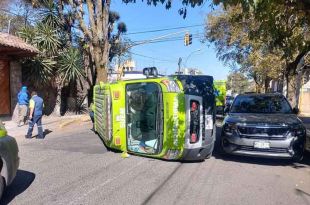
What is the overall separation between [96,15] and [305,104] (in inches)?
1011

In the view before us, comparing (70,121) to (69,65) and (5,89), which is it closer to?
(5,89)

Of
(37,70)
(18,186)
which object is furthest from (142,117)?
(37,70)

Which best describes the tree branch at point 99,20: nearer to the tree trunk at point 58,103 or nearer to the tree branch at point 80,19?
the tree branch at point 80,19

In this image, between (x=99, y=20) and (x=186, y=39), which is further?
(x=186, y=39)

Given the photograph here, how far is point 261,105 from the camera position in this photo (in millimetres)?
9688

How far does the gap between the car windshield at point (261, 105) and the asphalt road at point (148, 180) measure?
1.33 metres

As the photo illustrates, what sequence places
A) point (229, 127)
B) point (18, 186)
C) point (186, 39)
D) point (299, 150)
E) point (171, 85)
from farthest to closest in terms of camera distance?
point (186, 39), point (229, 127), point (299, 150), point (171, 85), point (18, 186)

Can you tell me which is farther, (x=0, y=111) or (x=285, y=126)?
(x=0, y=111)

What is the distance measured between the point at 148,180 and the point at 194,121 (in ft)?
6.22

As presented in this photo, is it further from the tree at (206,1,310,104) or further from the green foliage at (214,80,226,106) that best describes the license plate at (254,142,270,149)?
the green foliage at (214,80,226,106)

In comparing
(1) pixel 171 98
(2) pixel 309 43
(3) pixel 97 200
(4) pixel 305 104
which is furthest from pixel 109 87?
(4) pixel 305 104

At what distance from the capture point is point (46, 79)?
18516mm

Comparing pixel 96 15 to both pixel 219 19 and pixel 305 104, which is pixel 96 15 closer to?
pixel 219 19

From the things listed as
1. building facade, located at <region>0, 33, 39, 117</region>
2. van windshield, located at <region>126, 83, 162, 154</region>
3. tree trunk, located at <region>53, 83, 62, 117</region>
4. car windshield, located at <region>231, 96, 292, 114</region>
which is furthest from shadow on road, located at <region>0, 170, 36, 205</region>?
tree trunk, located at <region>53, 83, 62, 117</region>
